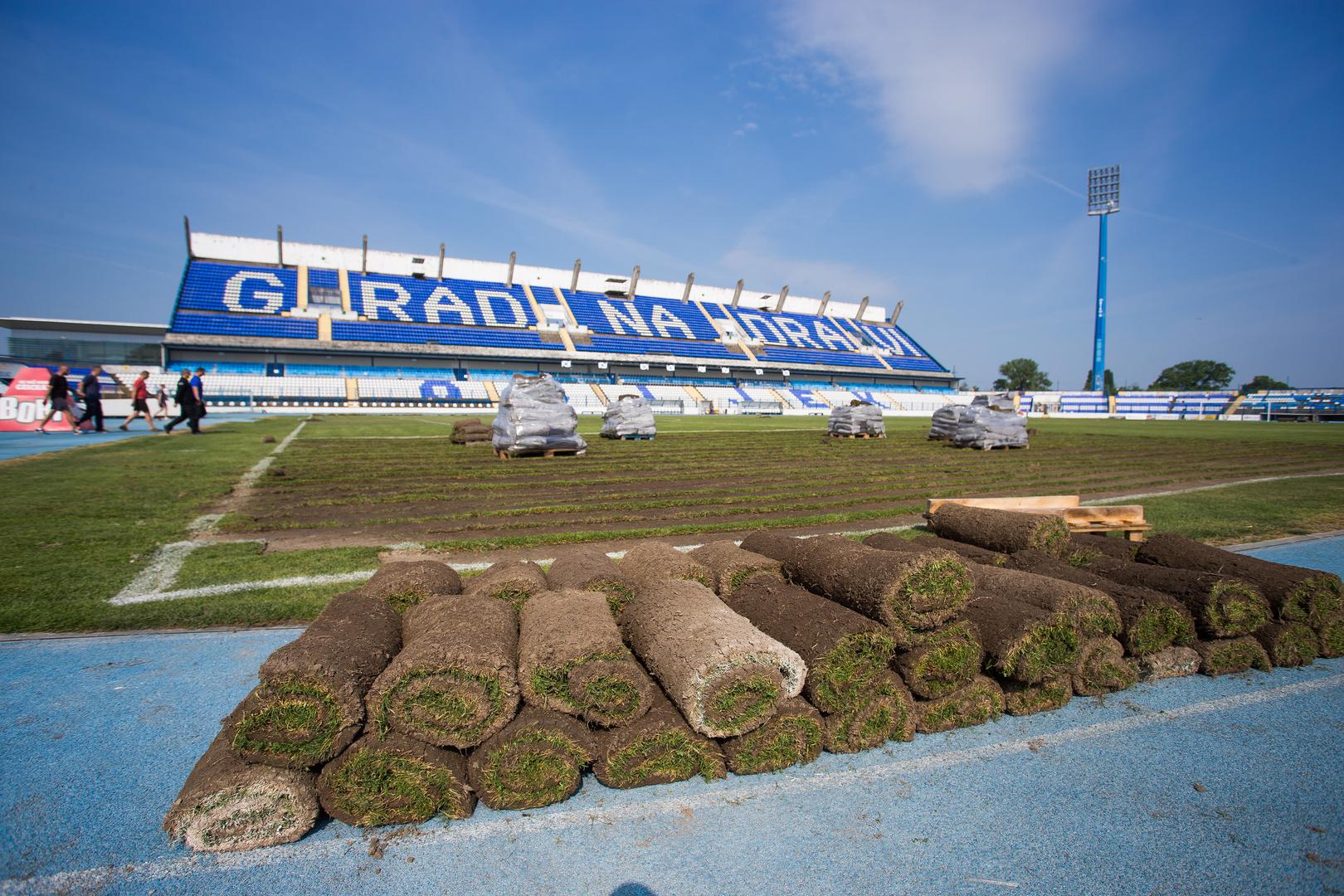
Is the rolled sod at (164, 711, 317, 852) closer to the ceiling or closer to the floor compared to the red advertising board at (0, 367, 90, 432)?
closer to the floor

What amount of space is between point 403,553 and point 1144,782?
612cm

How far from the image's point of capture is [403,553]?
6.36 metres

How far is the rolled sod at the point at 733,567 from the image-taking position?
3.98 metres

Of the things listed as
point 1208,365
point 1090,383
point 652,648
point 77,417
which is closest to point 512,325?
point 77,417

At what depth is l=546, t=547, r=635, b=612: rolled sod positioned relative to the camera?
3.83m

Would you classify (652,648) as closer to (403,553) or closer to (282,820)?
(282,820)

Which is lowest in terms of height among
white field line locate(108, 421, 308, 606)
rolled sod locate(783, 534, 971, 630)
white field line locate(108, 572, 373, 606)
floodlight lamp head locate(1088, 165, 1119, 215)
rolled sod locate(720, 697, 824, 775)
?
rolled sod locate(720, 697, 824, 775)

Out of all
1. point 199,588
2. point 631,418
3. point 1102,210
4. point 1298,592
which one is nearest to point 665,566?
point 199,588

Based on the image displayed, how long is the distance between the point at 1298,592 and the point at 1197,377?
12117 centimetres

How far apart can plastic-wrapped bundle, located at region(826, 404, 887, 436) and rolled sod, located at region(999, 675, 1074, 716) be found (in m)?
18.7

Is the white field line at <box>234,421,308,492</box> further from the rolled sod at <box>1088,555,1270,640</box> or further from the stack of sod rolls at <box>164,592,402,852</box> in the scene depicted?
the rolled sod at <box>1088,555,1270,640</box>

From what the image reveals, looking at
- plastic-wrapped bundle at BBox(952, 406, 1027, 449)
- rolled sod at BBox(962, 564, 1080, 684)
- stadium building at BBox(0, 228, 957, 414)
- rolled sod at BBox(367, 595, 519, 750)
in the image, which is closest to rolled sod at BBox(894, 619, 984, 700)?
rolled sod at BBox(962, 564, 1080, 684)

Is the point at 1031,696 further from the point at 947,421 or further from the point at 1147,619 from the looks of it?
the point at 947,421

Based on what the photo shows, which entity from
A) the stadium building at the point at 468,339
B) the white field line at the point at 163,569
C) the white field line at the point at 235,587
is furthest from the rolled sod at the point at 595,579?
the stadium building at the point at 468,339
